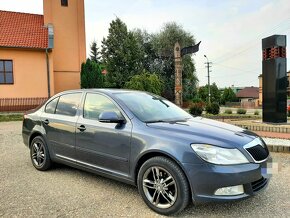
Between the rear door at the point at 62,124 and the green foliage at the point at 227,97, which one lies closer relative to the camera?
the rear door at the point at 62,124

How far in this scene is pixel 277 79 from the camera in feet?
34.0

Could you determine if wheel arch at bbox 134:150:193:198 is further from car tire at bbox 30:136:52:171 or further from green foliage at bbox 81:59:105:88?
green foliage at bbox 81:59:105:88

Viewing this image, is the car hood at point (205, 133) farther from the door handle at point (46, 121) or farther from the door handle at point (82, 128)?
the door handle at point (46, 121)

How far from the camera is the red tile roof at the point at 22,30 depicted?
2227cm

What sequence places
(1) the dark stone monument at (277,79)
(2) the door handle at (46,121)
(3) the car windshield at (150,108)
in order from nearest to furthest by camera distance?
1. (3) the car windshield at (150,108)
2. (2) the door handle at (46,121)
3. (1) the dark stone monument at (277,79)

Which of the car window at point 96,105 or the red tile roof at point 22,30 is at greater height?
the red tile roof at point 22,30

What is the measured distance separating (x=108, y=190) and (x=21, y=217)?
4.37 feet

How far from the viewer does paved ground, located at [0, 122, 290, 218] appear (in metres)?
3.78

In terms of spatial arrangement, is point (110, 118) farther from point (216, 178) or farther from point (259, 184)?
point (259, 184)

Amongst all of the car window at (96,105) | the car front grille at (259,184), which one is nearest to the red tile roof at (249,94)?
the car window at (96,105)

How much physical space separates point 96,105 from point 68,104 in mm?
782

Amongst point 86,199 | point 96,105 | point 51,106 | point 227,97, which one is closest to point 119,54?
point 51,106

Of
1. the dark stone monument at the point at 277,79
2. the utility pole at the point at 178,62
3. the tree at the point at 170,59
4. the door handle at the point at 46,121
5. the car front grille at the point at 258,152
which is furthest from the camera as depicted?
the tree at the point at 170,59

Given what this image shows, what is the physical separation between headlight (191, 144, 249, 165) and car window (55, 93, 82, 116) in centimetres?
245
